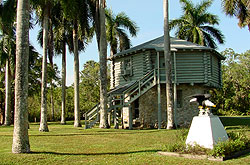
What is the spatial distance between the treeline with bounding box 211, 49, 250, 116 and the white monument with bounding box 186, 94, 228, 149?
110 feet

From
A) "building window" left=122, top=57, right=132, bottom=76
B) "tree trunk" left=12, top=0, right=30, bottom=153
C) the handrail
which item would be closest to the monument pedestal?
"tree trunk" left=12, top=0, right=30, bottom=153

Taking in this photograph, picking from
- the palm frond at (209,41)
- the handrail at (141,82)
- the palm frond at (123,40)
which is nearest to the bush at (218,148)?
the handrail at (141,82)

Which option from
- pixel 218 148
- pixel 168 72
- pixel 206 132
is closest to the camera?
pixel 218 148

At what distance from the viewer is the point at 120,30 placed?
108 ft

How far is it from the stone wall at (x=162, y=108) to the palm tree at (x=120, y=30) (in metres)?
10.4

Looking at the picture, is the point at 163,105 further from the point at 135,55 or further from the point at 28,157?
the point at 28,157

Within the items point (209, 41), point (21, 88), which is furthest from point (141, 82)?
point (209, 41)

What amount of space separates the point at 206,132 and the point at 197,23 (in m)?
27.9

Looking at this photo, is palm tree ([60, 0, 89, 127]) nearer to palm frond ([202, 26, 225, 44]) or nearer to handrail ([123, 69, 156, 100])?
handrail ([123, 69, 156, 100])

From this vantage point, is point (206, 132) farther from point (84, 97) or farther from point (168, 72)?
point (84, 97)

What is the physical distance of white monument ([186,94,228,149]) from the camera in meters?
9.48

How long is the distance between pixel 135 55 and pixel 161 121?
19.7ft

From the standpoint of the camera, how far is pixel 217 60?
26.6 metres

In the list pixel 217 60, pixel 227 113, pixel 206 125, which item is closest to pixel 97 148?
pixel 206 125
